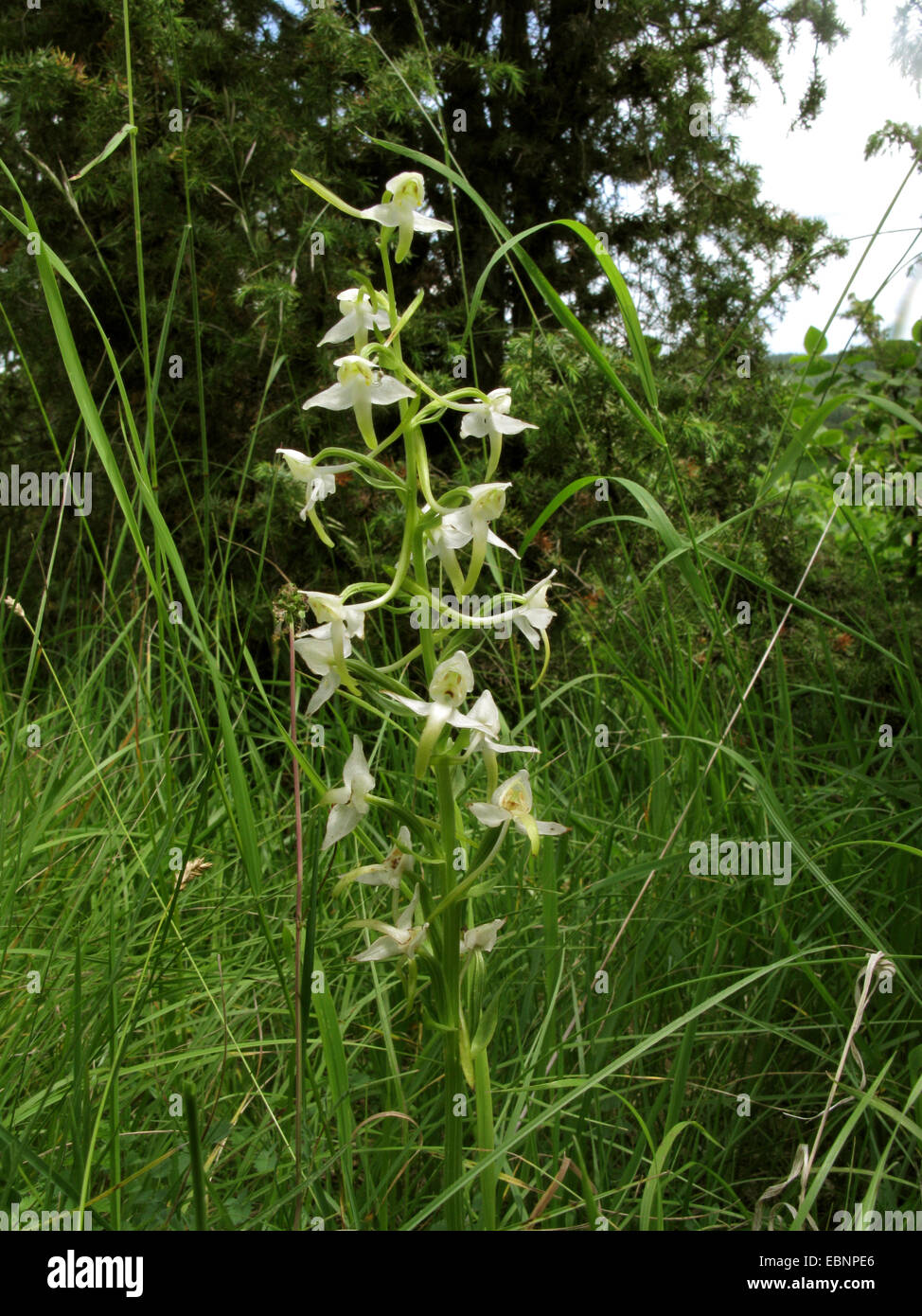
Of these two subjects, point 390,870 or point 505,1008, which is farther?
point 505,1008

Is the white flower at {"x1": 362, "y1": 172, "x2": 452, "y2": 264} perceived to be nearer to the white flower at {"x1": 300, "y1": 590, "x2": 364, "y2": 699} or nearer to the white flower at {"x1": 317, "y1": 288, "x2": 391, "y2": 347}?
the white flower at {"x1": 317, "y1": 288, "x2": 391, "y2": 347}

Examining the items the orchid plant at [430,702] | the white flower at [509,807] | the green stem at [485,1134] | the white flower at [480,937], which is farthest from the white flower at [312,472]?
the green stem at [485,1134]

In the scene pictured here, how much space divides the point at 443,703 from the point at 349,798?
0.15m

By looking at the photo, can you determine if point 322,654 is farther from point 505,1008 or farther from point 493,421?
point 505,1008

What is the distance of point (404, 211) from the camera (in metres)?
1.11

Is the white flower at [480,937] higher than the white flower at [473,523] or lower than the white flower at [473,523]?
lower

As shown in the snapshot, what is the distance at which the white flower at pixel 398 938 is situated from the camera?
101 cm

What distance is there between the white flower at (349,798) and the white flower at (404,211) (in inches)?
22.2

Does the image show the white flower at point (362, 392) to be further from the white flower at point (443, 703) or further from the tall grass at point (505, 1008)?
the white flower at point (443, 703)

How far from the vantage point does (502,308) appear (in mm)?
3379

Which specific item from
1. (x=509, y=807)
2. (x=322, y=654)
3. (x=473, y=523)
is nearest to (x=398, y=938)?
(x=509, y=807)

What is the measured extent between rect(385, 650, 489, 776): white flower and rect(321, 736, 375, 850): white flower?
0.09 meters

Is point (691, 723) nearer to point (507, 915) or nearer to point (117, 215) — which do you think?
point (507, 915)

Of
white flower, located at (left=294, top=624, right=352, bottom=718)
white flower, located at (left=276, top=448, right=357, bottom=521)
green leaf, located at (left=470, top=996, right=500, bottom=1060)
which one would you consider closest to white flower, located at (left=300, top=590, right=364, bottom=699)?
white flower, located at (left=294, top=624, right=352, bottom=718)
